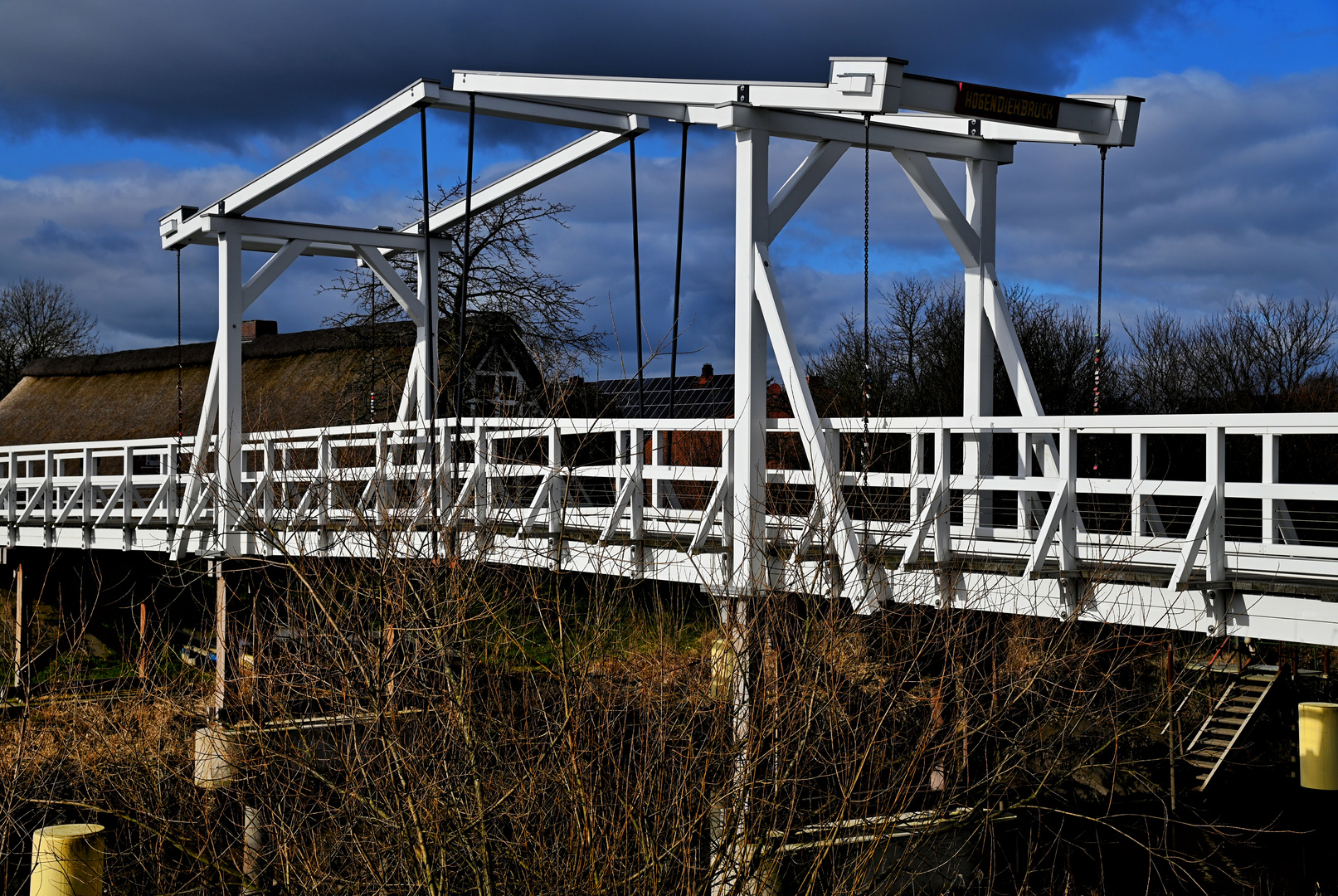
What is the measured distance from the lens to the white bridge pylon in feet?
21.6

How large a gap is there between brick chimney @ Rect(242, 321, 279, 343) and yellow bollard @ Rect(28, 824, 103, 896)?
23862 mm

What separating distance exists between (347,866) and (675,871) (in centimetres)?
198

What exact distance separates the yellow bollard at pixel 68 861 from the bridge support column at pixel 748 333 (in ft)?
13.5

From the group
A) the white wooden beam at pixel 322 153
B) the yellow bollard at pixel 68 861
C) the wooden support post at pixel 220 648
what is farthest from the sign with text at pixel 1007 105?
the yellow bollard at pixel 68 861

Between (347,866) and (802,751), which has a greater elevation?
(802,751)

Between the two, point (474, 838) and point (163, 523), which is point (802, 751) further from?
point (163, 523)

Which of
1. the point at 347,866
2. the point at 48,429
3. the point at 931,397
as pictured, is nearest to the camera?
the point at 347,866

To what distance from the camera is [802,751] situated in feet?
19.7

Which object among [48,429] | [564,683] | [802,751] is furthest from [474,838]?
[48,429]

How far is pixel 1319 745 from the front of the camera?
8.62 m

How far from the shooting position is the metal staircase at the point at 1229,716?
11578 millimetres

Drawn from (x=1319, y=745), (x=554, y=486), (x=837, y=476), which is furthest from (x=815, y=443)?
(x=1319, y=745)

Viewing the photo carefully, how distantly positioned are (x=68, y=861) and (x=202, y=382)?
24997mm

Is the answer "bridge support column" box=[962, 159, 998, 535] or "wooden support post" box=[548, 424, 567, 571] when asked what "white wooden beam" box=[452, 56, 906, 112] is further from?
"wooden support post" box=[548, 424, 567, 571]
